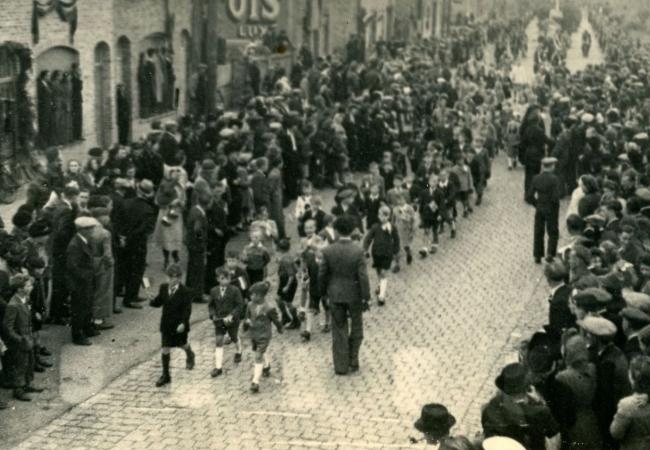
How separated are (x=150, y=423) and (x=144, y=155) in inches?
287

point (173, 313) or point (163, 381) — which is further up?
point (173, 313)

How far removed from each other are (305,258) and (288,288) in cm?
46

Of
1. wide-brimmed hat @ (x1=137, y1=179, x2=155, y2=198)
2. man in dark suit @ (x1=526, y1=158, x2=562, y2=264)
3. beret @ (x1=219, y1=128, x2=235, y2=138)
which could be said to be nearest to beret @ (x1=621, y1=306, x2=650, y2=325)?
wide-brimmed hat @ (x1=137, y1=179, x2=155, y2=198)

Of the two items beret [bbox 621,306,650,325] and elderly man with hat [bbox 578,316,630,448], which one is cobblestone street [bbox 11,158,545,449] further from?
elderly man with hat [bbox 578,316,630,448]

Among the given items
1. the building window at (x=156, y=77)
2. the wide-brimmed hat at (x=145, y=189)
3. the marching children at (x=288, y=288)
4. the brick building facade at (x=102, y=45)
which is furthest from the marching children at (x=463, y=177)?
the building window at (x=156, y=77)

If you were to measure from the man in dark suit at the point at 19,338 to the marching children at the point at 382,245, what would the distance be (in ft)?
17.2

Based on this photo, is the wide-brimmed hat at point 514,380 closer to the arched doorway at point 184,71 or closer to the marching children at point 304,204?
the marching children at point 304,204

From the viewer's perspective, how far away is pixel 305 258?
14.5 meters

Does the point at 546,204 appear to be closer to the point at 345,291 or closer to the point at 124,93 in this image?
the point at 345,291

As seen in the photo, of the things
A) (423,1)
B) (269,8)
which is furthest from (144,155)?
(423,1)

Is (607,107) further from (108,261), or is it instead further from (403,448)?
(403,448)

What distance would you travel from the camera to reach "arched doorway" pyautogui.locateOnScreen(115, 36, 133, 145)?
1022 inches

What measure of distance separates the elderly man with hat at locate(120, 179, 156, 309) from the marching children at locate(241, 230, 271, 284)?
171cm

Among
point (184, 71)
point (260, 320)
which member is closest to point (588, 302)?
point (260, 320)
